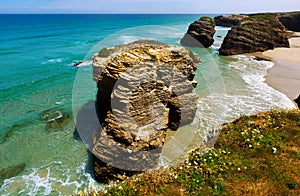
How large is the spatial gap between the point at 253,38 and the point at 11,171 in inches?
1911

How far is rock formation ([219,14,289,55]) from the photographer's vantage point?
150ft

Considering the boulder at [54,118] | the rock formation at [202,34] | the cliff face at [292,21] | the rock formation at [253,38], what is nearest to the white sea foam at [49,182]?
the boulder at [54,118]

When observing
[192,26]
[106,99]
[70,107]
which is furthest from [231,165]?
[192,26]

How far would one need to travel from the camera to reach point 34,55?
45938 mm

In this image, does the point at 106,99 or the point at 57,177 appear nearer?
the point at 57,177

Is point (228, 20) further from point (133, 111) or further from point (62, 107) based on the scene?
point (133, 111)

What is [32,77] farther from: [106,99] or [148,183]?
[148,183]

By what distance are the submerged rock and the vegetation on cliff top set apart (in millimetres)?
7446

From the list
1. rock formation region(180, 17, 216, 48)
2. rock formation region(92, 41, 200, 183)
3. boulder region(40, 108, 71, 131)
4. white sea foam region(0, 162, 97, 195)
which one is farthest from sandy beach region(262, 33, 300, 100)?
boulder region(40, 108, 71, 131)

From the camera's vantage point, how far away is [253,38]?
154 ft

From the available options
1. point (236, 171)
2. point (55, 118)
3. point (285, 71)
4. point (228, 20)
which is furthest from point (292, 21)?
point (236, 171)

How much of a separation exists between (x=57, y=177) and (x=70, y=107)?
10.1 m

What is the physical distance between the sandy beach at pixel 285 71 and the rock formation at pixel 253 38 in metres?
2.31

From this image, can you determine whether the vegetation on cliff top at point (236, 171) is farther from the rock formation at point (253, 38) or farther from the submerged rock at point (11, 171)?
the rock formation at point (253, 38)
